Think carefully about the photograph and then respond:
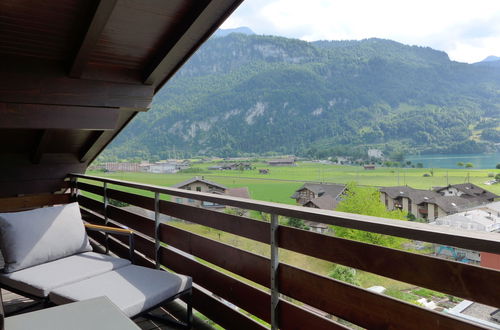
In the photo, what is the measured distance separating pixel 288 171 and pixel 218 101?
8.44m

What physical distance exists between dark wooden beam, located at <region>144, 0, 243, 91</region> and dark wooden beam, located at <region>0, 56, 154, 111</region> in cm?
24

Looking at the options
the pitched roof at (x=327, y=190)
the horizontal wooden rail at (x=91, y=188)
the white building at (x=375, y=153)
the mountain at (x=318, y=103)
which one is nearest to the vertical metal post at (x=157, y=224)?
the horizontal wooden rail at (x=91, y=188)

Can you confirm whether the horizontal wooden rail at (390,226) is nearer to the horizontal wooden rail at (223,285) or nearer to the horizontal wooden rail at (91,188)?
the horizontal wooden rail at (223,285)

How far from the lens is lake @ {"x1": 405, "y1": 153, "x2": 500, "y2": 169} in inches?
635

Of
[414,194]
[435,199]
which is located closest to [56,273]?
[435,199]

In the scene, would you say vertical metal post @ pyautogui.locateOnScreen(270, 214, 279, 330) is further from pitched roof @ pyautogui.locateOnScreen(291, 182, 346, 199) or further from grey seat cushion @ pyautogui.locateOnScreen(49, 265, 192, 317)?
pitched roof @ pyautogui.locateOnScreen(291, 182, 346, 199)

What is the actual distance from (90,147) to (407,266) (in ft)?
16.2

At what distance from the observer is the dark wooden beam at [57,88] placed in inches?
125

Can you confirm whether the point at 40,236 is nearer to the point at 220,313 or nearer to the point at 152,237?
the point at 152,237

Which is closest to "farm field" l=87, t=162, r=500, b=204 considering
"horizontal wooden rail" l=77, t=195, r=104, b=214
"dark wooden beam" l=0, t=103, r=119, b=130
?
"horizontal wooden rail" l=77, t=195, r=104, b=214

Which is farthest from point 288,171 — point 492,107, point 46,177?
point 46,177

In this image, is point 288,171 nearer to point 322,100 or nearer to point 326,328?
point 322,100

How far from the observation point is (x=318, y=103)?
29.4 meters

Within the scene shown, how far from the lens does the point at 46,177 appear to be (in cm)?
542
